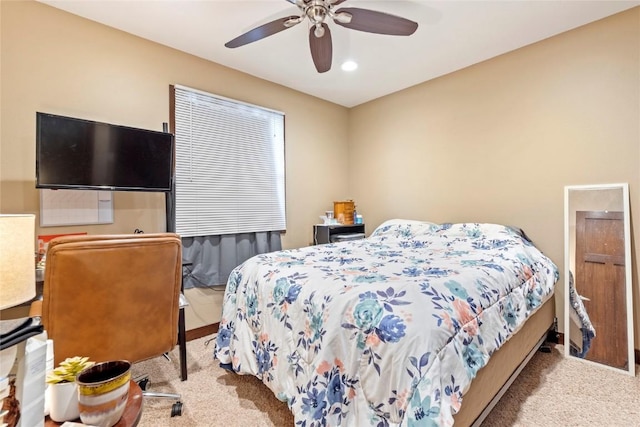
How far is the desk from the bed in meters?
0.68

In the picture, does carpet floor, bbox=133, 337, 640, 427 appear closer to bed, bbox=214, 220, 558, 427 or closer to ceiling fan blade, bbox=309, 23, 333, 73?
bed, bbox=214, 220, 558, 427

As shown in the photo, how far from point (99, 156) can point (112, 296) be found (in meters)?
1.13

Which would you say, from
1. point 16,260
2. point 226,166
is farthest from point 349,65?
point 16,260

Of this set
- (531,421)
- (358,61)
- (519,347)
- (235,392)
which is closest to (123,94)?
(358,61)

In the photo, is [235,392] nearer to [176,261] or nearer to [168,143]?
[176,261]

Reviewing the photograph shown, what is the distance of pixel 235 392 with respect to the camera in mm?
1978

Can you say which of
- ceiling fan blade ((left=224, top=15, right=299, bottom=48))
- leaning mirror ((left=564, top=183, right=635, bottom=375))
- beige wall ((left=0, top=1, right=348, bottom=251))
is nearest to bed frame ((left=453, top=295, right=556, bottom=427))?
leaning mirror ((left=564, top=183, right=635, bottom=375))

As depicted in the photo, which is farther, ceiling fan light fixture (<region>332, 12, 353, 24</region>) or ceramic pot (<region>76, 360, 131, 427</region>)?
ceiling fan light fixture (<region>332, 12, 353, 24</region>)

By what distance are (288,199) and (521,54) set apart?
8.96 ft

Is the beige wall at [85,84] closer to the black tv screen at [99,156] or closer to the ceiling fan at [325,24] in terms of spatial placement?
the black tv screen at [99,156]

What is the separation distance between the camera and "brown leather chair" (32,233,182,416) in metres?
1.31

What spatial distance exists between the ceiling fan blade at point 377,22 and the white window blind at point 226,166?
1584 mm

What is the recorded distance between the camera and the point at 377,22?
6.28 feet

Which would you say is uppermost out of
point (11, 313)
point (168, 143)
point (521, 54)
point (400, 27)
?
point (521, 54)
